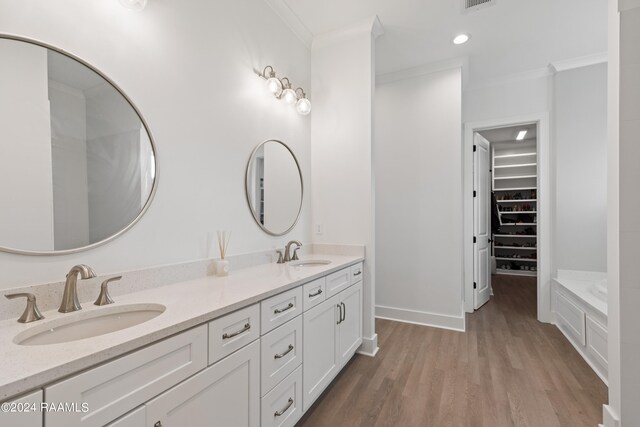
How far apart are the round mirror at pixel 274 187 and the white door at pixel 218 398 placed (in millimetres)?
1123

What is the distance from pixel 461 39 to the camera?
2.87 metres

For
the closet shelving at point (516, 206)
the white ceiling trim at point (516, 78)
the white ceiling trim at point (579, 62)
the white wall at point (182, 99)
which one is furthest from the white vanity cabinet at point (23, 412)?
the closet shelving at point (516, 206)

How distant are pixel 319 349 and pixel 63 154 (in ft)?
5.42

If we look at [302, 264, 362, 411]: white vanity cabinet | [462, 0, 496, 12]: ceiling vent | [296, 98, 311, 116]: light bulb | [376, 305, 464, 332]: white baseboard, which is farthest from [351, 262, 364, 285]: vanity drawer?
[462, 0, 496, 12]: ceiling vent

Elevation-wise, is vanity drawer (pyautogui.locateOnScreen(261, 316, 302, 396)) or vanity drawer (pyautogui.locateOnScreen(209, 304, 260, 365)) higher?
vanity drawer (pyautogui.locateOnScreen(209, 304, 260, 365))

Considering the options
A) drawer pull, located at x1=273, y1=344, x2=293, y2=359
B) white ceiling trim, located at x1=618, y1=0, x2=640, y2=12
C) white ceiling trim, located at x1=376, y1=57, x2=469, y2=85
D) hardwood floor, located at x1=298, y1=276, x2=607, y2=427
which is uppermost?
white ceiling trim, located at x1=376, y1=57, x2=469, y2=85

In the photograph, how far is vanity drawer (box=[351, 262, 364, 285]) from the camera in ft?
7.85

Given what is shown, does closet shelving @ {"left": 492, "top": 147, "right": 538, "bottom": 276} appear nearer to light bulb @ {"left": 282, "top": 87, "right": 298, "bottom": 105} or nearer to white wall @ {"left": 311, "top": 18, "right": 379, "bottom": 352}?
white wall @ {"left": 311, "top": 18, "right": 379, "bottom": 352}

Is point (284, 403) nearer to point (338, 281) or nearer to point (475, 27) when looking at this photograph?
point (338, 281)

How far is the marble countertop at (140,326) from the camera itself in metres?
0.66

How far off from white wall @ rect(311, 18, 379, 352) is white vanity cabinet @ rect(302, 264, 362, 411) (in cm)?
27

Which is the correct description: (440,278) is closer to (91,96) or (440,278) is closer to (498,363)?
(498,363)

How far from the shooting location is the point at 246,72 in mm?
2104

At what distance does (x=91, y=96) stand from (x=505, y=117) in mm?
4157
